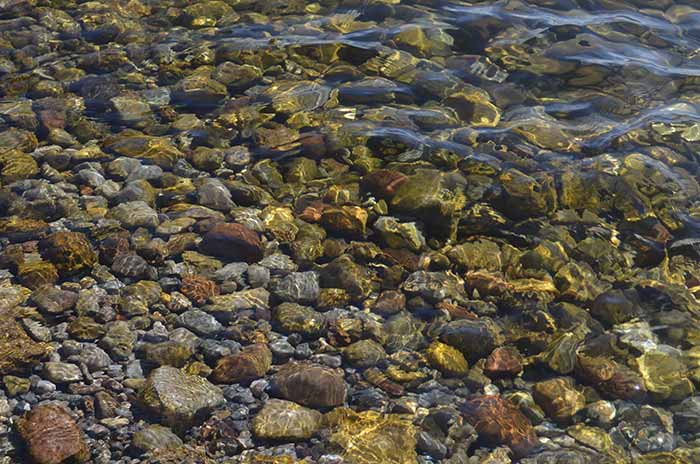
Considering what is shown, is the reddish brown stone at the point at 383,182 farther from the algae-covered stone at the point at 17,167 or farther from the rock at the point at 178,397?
the algae-covered stone at the point at 17,167

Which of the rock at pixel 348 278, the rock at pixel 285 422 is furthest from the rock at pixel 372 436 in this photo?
the rock at pixel 348 278

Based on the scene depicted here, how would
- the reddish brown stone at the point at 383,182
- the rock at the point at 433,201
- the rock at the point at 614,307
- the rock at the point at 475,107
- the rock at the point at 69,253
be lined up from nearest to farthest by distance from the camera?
1. the rock at the point at 69,253
2. the rock at the point at 614,307
3. the rock at the point at 433,201
4. the reddish brown stone at the point at 383,182
5. the rock at the point at 475,107

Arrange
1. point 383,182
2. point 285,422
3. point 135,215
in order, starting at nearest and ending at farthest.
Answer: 1. point 285,422
2. point 135,215
3. point 383,182

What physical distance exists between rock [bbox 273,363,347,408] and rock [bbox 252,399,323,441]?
85 mm

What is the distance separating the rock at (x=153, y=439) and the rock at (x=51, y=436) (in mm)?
291

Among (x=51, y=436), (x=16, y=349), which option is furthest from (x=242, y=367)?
(x=16, y=349)

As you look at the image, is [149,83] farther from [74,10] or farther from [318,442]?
[318,442]

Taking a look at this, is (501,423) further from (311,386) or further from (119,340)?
(119,340)

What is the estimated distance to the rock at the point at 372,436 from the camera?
4.53m

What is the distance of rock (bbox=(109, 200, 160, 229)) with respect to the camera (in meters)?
6.27

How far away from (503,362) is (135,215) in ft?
11.1

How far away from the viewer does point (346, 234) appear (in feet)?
21.2

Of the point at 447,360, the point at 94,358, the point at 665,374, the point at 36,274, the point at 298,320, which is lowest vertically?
the point at 665,374

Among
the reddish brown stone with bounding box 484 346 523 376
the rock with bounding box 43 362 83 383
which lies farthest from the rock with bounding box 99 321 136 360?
the reddish brown stone with bounding box 484 346 523 376
